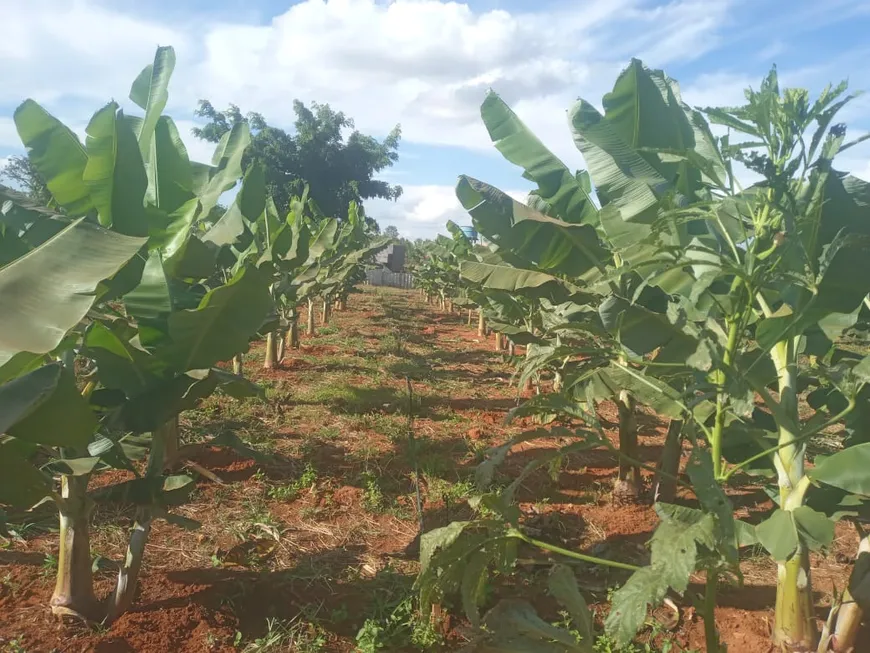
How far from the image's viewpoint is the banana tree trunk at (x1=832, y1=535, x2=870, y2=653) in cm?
258

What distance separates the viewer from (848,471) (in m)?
2.16

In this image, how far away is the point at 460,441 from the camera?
6.44m

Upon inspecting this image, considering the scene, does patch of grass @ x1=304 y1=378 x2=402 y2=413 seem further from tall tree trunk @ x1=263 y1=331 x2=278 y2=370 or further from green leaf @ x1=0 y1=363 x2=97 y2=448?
green leaf @ x1=0 y1=363 x2=97 y2=448

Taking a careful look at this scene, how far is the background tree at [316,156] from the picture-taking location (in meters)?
23.4

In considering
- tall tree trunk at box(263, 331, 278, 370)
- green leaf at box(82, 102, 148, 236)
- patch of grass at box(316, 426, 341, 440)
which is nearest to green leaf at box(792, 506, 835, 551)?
green leaf at box(82, 102, 148, 236)

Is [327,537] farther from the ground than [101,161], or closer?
closer

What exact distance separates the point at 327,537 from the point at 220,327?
2.20 m

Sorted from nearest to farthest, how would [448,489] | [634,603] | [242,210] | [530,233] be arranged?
[634,603] → [530,233] → [242,210] → [448,489]

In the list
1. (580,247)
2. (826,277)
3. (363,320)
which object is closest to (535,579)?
(580,247)

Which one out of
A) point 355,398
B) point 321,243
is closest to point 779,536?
point 355,398

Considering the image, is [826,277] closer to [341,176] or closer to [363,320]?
[363,320]

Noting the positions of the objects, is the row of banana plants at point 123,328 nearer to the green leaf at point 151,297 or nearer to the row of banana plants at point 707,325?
the green leaf at point 151,297

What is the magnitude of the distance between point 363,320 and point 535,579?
15.2 metres

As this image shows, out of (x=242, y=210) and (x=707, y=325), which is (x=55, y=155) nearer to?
(x=242, y=210)
